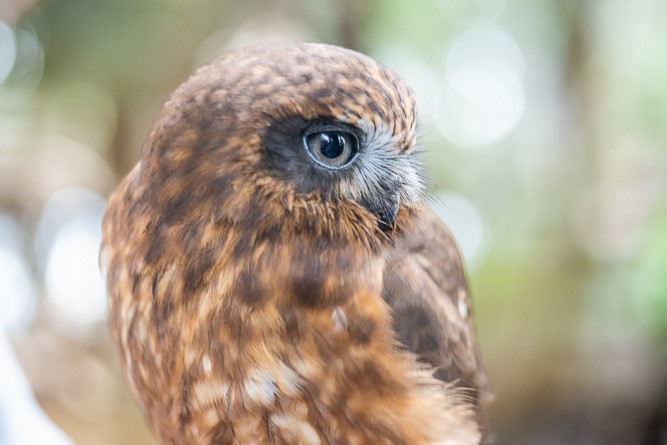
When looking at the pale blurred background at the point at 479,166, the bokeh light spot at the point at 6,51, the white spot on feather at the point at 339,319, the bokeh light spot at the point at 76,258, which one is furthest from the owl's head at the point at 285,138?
the bokeh light spot at the point at 6,51

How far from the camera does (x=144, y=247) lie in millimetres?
1179

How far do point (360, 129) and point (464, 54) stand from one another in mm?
3445

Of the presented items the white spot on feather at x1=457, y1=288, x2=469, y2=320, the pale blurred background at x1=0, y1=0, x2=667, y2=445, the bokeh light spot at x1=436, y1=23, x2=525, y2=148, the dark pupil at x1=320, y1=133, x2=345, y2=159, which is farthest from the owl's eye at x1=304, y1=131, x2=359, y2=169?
the bokeh light spot at x1=436, y1=23, x2=525, y2=148

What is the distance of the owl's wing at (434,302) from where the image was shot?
126 cm

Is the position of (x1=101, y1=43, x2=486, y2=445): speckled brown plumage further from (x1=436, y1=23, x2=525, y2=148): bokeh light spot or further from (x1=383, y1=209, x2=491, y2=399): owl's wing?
(x1=436, y1=23, x2=525, y2=148): bokeh light spot

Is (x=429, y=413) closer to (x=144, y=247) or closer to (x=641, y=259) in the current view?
(x=144, y=247)

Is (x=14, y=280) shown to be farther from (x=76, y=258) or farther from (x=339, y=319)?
(x=339, y=319)

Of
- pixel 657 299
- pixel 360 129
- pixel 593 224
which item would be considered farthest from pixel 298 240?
pixel 593 224

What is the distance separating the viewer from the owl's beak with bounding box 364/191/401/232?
117 cm

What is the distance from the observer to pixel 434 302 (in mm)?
1365

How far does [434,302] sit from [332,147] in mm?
428

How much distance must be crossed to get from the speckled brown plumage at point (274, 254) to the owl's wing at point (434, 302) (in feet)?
0.07

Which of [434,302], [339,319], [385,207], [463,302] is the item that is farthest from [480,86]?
[339,319]

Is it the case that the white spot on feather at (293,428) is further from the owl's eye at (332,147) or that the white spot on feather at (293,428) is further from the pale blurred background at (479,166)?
the pale blurred background at (479,166)
